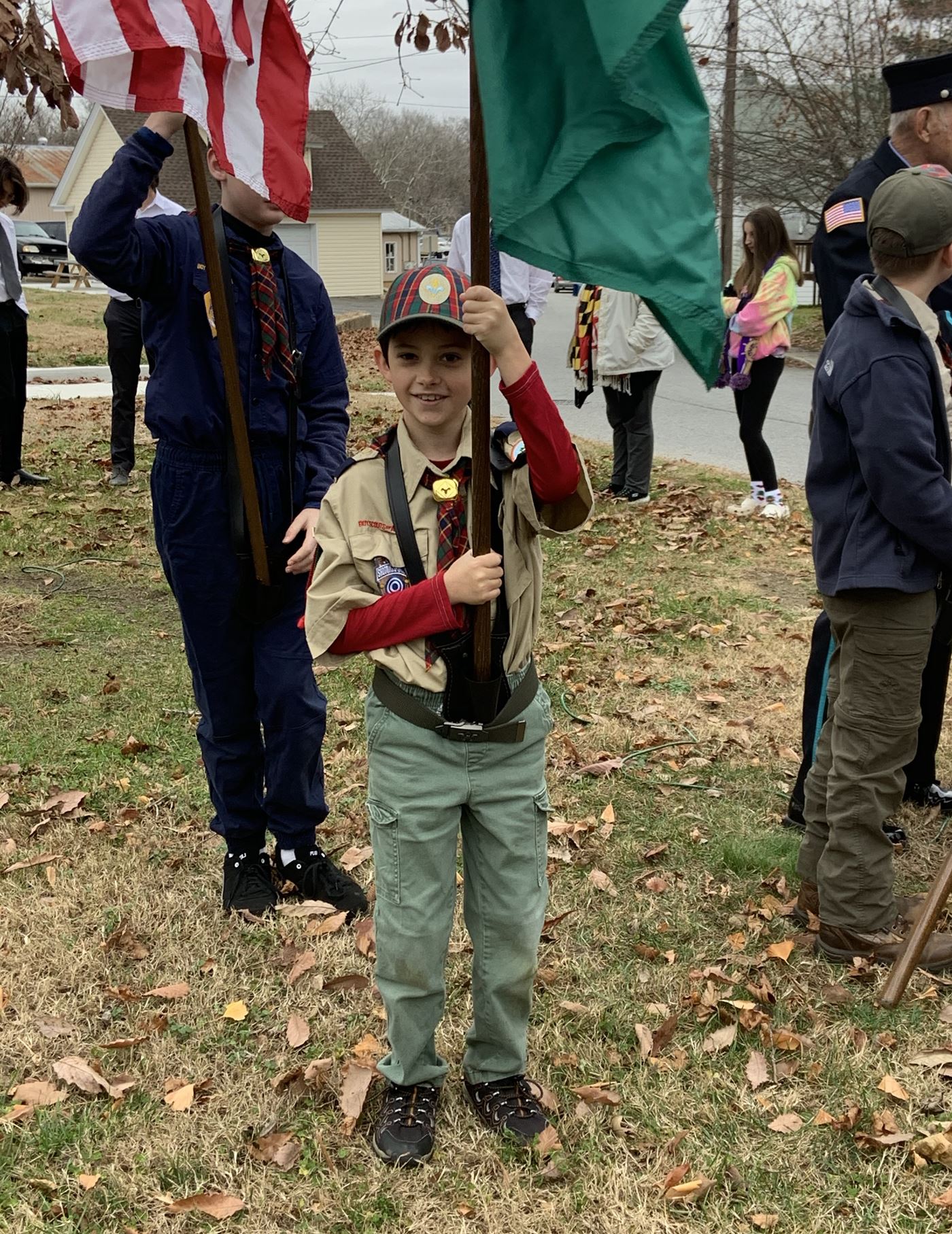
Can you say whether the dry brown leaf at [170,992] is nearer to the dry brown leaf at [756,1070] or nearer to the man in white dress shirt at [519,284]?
the dry brown leaf at [756,1070]

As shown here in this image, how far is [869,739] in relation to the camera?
3.75 m

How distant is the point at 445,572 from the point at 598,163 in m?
0.89

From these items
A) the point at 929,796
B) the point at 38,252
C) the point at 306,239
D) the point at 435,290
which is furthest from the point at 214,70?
the point at 38,252

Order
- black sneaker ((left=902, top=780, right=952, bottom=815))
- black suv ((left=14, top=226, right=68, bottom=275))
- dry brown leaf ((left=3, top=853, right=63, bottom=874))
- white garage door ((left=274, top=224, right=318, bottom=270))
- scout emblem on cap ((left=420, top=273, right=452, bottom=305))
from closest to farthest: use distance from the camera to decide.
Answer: scout emblem on cap ((left=420, top=273, right=452, bottom=305))
dry brown leaf ((left=3, top=853, right=63, bottom=874))
black sneaker ((left=902, top=780, right=952, bottom=815))
black suv ((left=14, top=226, right=68, bottom=275))
white garage door ((left=274, top=224, right=318, bottom=270))

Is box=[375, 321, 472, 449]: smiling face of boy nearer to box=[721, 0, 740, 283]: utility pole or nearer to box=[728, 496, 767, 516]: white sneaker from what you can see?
box=[728, 496, 767, 516]: white sneaker

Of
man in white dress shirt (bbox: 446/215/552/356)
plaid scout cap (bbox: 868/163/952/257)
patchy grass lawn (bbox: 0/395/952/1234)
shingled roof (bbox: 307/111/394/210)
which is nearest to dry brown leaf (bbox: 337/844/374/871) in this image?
patchy grass lawn (bbox: 0/395/952/1234)

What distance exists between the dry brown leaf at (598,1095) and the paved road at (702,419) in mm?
7314

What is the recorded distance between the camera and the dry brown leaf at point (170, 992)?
148 inches

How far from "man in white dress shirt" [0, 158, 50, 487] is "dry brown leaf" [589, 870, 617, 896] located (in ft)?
25.4

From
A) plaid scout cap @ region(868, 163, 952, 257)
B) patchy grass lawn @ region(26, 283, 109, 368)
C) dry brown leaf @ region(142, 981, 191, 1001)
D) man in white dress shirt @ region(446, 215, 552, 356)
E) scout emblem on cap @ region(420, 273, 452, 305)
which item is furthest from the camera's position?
patchy grass lawn @ region(26, 283, 109, 368)

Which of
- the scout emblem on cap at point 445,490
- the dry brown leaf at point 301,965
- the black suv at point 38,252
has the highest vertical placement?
the black suv at point 38,252

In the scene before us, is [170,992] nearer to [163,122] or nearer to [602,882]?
[602,882]

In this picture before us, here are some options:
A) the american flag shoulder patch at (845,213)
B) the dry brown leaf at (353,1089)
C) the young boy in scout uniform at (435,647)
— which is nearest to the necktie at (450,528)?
the young boy in scout uniform at (435,647)

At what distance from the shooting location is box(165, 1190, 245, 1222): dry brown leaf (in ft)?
9.56
